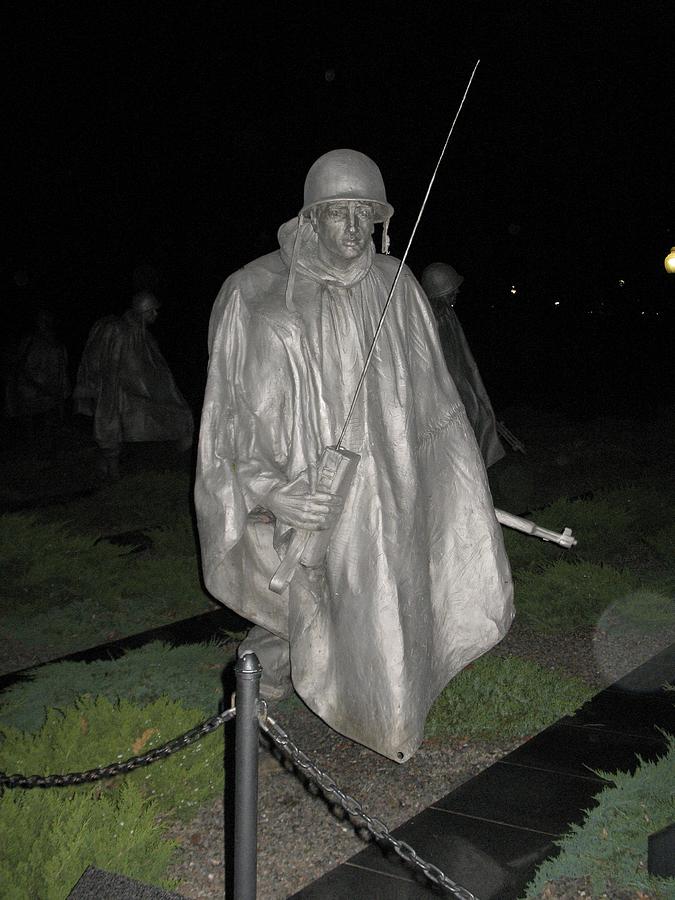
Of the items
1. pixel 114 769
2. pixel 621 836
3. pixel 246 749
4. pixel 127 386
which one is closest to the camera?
pixel 246 749

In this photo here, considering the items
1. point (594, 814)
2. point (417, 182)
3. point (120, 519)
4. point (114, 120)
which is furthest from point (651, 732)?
point (417, 182)

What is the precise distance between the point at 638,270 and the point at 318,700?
77.2 ft

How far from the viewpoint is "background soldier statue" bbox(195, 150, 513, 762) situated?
3.19m

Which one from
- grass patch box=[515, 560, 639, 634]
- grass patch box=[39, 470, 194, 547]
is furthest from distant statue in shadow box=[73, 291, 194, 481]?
grass patch box=[515, 560, 639, 634]

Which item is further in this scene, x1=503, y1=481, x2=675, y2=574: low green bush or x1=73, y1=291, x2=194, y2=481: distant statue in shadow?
x1=73, y1=291, x2=194, y2=481: distant statue in shadow

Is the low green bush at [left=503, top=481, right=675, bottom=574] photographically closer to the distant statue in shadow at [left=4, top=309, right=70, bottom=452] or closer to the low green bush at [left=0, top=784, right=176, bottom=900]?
the low green bush at [left=0, top=784, right=176, bottom=900]

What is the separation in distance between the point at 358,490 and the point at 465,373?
4.30 metres

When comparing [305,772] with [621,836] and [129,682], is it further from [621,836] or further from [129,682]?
[129,682]

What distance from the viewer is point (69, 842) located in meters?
2.79

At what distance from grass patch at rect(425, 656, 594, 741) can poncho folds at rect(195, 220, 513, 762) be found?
0.44m

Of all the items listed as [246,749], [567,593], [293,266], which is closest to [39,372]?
[567,593]

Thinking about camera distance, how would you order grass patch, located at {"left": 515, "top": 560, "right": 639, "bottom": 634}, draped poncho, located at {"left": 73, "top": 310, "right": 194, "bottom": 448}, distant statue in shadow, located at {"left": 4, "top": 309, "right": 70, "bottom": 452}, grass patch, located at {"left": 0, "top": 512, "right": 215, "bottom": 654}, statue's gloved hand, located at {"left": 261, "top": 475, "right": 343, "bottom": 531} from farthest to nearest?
1. distant statue in shadow, located at {"left": 4, "top": 309, "right": 70, "bottom": 452}
2. draped poncho, located at {"left": 73, "top": 310, "right": 194, "bottom": 448}
3. grass patch, located at {"left": 0, "top": 512, "right": 215, "bottom": 654}
4. grass patch, located at {"left": 515, "top": 560, "right": 639, "bottom": 634}
5. statue's gloved hand, located at {"left": 261, "top": 475, "right": 343, "bottom": 531}

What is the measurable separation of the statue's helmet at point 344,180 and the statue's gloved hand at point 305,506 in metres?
0.95

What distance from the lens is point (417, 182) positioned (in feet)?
58.5
